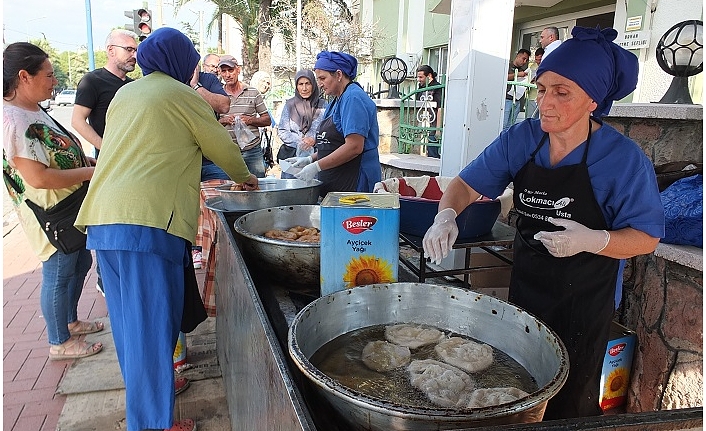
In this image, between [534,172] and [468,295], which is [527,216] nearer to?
[534,172]

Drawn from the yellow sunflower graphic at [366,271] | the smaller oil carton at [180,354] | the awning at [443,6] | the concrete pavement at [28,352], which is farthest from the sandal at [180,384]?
the awning at [443,6]

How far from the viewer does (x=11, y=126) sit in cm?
244

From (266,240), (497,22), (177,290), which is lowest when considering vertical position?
(177,290)

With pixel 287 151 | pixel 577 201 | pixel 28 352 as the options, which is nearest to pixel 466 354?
pixel 577 201

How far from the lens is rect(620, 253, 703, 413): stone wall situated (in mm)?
2260

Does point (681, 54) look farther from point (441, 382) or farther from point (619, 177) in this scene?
point (441, 382)

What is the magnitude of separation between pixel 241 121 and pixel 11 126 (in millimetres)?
2473

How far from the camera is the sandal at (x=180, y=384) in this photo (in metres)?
2.85

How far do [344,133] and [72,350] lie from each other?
2.20 metres

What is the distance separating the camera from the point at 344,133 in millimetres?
3102

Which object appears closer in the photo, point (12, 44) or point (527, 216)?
point (527, 216)

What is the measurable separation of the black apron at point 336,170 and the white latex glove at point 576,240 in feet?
6.06

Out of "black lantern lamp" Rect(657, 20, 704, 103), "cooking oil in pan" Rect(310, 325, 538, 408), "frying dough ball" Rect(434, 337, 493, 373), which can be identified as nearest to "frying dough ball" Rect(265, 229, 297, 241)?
"cooking oil in pan" Rect(310, 325, 538, 408)

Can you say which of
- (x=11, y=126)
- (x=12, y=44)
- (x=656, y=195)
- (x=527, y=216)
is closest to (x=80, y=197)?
(x=11, y=126)
